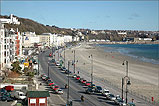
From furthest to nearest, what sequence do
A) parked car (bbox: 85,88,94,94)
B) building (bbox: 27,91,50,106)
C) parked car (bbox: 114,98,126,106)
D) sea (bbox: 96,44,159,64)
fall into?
sea (bbox: 96,44,159,64) < parked car (bbox: 85,88,94,94) < parked car (bbox: 114,98,126,106) < building (bbox: 27,91,50,106)

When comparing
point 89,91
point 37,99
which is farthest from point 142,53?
point 37,99

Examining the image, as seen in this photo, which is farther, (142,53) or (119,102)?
(142,53)

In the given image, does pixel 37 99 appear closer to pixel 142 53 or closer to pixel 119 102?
pixel 119 102

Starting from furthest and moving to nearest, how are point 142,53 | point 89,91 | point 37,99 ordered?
point 142,53, point 89,91, point 37,99

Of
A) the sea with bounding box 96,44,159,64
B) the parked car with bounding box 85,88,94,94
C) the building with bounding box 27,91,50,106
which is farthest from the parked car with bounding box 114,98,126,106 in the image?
the sea with bounding box 96,44,159,64

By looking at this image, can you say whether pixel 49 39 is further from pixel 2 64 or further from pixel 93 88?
pixel 93 88

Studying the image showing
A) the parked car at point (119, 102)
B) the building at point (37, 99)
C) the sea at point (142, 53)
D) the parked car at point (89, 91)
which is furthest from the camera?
the sea at point (142, 53)

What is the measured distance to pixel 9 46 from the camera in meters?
43.6

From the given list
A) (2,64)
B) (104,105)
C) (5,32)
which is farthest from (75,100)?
(5,32)

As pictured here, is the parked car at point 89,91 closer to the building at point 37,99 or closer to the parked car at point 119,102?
the parked car at point 119,102

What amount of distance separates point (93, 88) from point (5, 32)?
72.8 ft

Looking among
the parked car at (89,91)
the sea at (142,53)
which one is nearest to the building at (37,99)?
the parked car at (89,91)

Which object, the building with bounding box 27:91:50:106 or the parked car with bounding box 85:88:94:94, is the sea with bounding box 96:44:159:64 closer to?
the parked car with bounding box 85:88:94:94

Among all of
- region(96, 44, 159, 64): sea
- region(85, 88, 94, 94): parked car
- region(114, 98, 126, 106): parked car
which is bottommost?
region(114, 98, 126, 106): parked car
